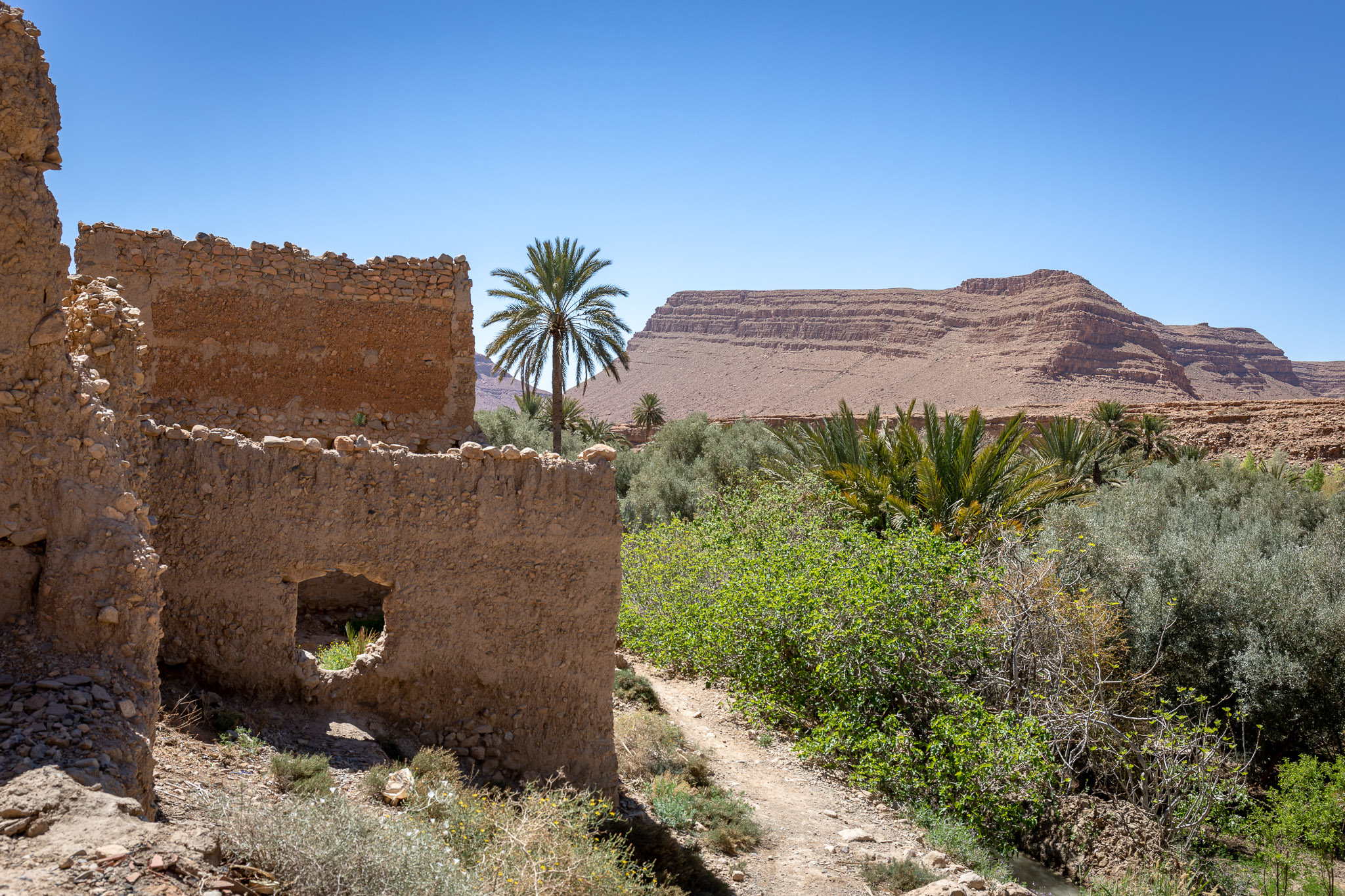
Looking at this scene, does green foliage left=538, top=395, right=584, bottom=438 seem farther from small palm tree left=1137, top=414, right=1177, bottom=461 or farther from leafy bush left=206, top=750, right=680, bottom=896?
leafy bush left=206, top=750, right=680, bottom=896

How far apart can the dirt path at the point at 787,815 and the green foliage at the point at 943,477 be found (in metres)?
4.04

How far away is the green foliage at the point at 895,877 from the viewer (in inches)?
290

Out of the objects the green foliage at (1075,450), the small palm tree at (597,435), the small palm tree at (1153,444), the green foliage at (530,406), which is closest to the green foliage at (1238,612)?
the green foliage at (1075,450)

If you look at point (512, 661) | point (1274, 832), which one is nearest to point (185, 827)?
point (512, 661)

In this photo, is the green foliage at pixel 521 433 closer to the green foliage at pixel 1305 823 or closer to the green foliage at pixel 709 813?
the green foliage at pixel 709 813

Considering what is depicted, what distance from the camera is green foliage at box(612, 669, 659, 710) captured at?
1062cm

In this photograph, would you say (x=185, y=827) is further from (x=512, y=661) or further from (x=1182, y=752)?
(x=1182, y=752)

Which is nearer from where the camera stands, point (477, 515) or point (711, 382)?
point (477, 515)

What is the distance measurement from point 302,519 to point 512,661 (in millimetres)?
1844

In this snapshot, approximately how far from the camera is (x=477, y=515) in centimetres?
654

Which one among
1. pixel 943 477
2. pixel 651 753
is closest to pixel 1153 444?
pixel 943 477

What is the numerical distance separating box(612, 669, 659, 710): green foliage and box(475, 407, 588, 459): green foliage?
9897mm

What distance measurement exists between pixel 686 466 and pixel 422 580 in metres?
20.5

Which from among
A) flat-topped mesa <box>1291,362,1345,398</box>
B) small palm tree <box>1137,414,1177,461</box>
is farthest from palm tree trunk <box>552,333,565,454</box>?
flat-topped mesa <box>1291,362,1345,398</box>
